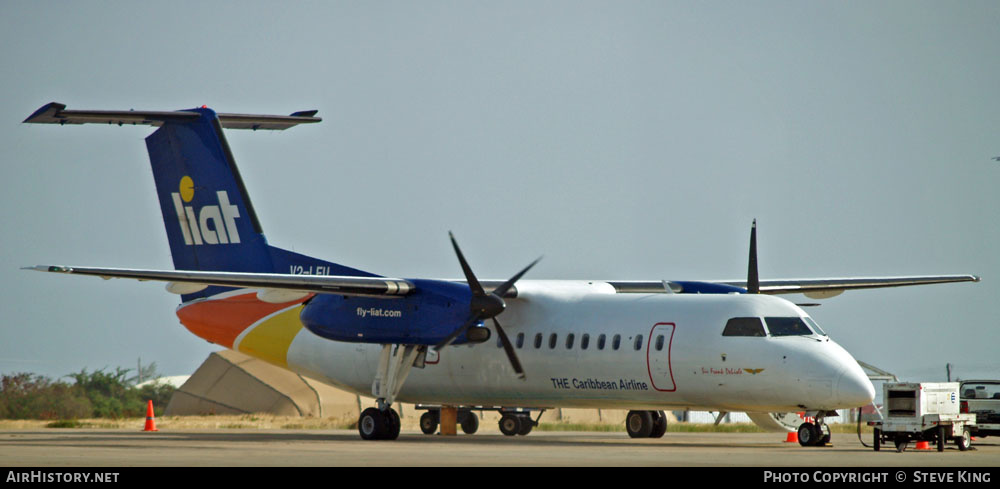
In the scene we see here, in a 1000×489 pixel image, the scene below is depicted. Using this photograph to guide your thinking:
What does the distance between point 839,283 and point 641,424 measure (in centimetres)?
560

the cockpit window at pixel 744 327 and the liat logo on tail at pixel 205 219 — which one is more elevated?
the liat logo on tail at pixel 205 219

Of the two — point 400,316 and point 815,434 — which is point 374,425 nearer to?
point 400,316

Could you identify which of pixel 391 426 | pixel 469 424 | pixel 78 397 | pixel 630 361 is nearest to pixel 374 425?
pixel 391 426

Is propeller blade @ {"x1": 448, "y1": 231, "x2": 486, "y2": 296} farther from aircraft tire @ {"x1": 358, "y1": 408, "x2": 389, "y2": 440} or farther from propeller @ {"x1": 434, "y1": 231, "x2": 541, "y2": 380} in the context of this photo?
aircraft tire @ {"x1": 358, "y1": 408, "x2": 389, "y2": 440}

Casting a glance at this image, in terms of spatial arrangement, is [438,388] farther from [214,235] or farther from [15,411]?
[15,411]

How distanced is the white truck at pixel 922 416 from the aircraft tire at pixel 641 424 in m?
6.66

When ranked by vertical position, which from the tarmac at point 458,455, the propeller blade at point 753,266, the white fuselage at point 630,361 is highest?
the propeller blade at point 753,266

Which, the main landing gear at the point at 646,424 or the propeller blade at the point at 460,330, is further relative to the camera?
the main landing gear at the point at 646,424

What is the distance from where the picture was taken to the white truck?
19.7 metres

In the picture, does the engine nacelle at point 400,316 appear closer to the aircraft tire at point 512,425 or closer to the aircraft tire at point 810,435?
the aircraft tire at point 512,425

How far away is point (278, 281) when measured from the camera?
22734mm

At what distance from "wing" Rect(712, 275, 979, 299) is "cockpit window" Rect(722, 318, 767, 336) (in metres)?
6.00

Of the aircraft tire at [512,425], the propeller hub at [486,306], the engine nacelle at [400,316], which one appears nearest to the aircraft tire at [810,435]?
the propeller hub at [486,306]

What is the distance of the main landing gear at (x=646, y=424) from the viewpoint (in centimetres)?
2634
